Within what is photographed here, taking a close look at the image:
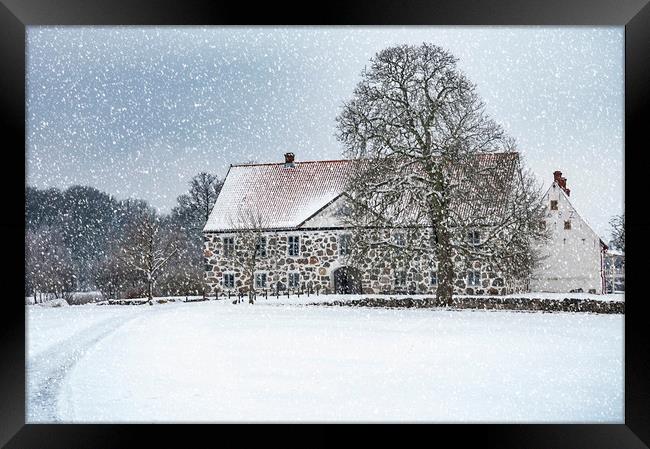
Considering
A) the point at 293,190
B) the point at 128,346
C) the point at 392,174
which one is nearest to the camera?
the point at 128,346

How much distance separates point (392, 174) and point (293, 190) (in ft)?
26.6

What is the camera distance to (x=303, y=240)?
2439 centimetres

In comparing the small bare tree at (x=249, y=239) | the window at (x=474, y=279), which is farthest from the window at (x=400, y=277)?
the small bare tree at (x=249, y=239)

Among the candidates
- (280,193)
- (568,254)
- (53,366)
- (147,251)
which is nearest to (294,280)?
(280,193)

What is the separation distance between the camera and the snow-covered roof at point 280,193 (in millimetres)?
24781

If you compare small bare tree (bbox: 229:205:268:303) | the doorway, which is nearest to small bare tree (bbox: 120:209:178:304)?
small bare tree (bbox: 229:205:268:303)

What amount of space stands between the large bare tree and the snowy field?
152 inches

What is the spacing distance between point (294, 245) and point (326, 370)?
17055 mm

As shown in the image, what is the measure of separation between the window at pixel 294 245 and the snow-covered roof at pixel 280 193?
0.45m

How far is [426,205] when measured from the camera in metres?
17.6

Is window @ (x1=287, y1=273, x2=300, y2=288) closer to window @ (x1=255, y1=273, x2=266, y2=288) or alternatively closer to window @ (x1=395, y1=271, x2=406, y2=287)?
window @ (x1=255, y1=273, x2=266, y2=288)

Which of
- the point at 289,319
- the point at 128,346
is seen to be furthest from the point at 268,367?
the point at 289,319

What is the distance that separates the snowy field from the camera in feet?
17.5
